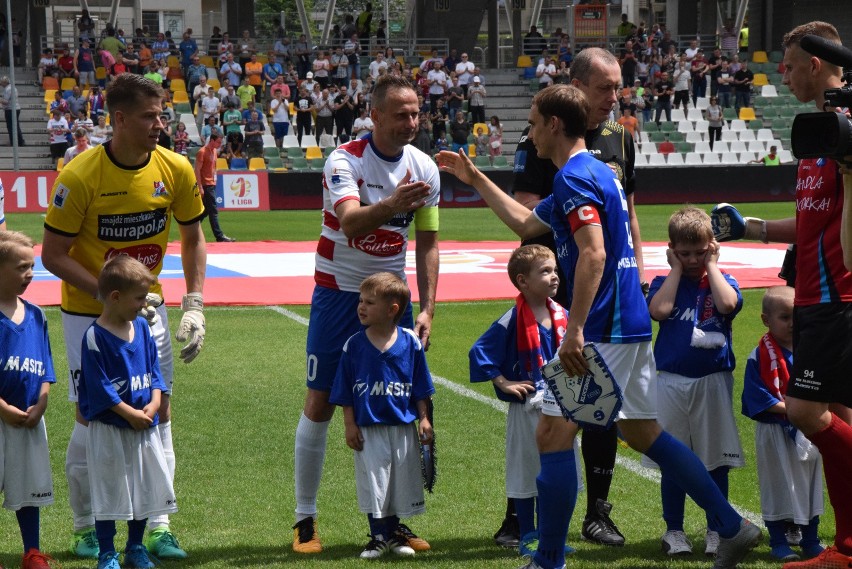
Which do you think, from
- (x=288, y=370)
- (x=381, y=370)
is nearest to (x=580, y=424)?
(x=381, y=370)

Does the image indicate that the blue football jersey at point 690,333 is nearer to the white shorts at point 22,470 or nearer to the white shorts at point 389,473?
the white shorts at point 389,473

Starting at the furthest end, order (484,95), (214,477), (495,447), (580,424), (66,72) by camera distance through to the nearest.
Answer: (484,95)
(66,72)
(495,447)
(214,477)
(580,424)

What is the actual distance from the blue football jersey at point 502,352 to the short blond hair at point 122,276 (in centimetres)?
159

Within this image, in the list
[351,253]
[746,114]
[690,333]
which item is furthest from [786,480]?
[746,114]

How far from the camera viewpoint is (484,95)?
129 ft

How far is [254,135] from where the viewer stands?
33156 mm

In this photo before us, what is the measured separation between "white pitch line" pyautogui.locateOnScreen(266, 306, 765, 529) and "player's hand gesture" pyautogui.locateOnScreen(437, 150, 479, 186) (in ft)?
6.01

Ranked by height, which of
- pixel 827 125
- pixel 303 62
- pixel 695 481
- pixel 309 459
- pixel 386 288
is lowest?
pixel 309 459

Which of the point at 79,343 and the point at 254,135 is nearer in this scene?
the point at 79,343

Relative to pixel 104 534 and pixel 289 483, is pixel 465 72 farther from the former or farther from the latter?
pixel 104 534

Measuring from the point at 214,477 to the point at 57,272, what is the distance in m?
1.81

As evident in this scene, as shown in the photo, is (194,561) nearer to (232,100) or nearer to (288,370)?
(288,370)

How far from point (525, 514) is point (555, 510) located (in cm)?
68

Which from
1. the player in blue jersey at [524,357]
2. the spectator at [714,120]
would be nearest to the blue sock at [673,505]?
the player in blue jersey at [524,357]
